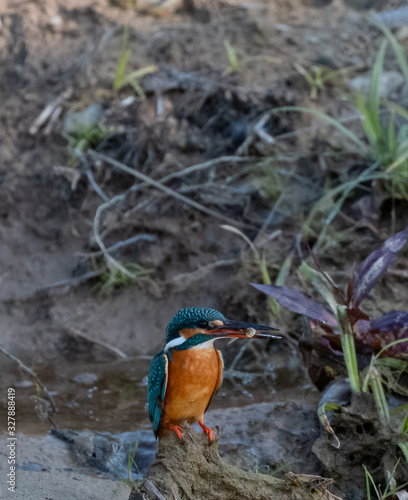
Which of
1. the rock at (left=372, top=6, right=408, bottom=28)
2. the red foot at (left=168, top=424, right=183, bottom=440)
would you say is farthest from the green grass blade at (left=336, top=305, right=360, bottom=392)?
the rock at (left=372, top=6, right=408, bottom=28)

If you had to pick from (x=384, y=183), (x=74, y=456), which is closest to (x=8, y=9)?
(x=384, y=183)

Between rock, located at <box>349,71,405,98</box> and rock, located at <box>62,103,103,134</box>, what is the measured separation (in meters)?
2.41

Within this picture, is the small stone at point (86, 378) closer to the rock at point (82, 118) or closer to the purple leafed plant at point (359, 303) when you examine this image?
the purple leafed plant at point (359, 303)

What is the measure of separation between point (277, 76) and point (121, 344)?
9.68 ft

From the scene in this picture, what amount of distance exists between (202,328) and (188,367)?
0.19 metres

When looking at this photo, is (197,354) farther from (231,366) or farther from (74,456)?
(231,366)

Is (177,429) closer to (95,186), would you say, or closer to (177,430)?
(177,430)

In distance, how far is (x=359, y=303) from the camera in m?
3.39

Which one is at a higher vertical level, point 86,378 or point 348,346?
point 348,346

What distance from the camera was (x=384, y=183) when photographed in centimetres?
511

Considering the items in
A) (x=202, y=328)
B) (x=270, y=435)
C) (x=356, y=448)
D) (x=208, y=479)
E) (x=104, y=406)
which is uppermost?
(x=202, y=328)

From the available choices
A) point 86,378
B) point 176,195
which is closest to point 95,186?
point 176,195

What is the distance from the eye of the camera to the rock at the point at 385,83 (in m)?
6.04

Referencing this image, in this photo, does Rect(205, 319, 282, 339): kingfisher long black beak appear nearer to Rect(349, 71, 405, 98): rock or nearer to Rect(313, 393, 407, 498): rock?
Rect(313, 393, 407, 498): rock
